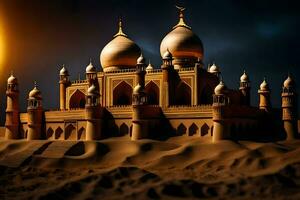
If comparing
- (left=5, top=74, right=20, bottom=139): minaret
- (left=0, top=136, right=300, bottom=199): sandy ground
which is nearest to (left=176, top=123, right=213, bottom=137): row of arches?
(left=0, top=136, right=300, bottom=199): sandy ground

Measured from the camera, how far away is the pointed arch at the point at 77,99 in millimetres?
42406

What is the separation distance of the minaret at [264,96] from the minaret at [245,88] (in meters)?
1.29

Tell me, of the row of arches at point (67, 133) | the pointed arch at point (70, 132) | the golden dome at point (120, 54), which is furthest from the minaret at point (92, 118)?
the golden dome at point (120, 54)

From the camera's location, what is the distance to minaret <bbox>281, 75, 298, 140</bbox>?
3641 centimetres

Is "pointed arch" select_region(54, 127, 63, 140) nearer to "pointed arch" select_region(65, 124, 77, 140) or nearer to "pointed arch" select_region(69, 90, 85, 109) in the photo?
"pointed arch" select_region(65, 124, 77, 140)

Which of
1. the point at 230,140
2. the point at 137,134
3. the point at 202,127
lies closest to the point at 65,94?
Result: the point at 137,134

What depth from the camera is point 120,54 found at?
4162cm

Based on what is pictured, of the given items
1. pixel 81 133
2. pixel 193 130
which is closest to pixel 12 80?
pixel 81 133

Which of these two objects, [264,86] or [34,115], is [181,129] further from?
[34,115]

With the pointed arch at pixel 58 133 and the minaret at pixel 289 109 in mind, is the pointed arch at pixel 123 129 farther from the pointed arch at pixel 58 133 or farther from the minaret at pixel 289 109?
the minaret at pixel 289 109

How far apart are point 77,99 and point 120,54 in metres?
5.90

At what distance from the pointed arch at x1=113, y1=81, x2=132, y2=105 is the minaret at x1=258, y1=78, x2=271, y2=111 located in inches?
455

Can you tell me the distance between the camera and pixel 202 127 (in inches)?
1353

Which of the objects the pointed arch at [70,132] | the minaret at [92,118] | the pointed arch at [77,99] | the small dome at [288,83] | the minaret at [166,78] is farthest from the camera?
the pointed arch at [77,99]
